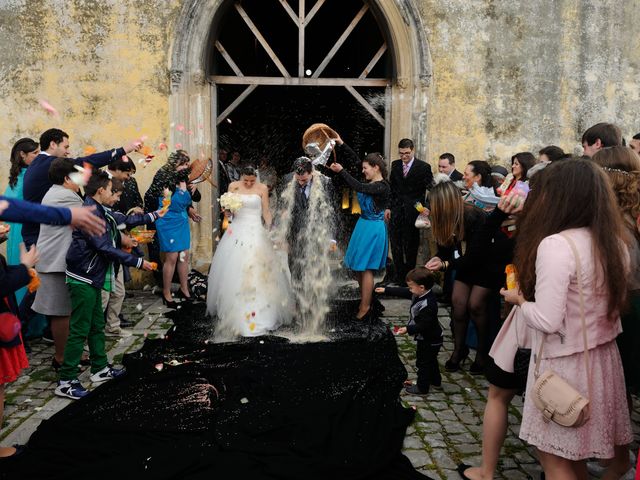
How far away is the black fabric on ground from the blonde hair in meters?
1.40

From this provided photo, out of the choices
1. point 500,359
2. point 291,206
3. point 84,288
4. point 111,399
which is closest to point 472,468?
point 500,359

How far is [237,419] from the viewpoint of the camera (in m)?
4.52

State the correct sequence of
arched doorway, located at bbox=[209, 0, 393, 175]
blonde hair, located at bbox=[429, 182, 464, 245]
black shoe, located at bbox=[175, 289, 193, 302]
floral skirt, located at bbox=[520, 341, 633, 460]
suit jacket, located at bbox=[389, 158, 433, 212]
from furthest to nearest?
arched doorway, located at bbox=[209, 0, 393, 175] → suit jacket, located at bbox=[389, 158, 433, 212] → black shoe, located at bbox=[175, 289, 193, 302] → blonde hair, located at bbox=[429, 182, 464, 245] → floral skirt, located at bbox=[520, 341, 633, 460]

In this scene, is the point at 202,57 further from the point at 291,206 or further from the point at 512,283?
the point at 512,283

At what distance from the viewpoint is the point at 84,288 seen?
493cm

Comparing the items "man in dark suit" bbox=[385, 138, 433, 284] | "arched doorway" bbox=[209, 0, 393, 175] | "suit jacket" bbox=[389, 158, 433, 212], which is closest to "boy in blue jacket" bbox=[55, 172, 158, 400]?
"man in dark suit" bbox=[385, 138, 433, 284]

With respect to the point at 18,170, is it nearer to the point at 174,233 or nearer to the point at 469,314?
the point at 174,233

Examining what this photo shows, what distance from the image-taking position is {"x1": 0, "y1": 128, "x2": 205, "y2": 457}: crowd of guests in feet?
12.3

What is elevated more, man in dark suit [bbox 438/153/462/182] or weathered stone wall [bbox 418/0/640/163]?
weathered stone wall [bbox 418/0/640/163]

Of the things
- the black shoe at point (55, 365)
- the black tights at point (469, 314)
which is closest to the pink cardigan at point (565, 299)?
the black tights at point (469, 314)

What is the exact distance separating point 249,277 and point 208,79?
3.69 m

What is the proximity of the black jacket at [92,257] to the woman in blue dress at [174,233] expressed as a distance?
101 inches

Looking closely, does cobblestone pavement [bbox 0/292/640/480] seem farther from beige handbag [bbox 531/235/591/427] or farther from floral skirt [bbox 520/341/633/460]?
beige handbag [bbox 531/235/591/427]

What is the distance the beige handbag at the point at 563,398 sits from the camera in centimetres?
268
